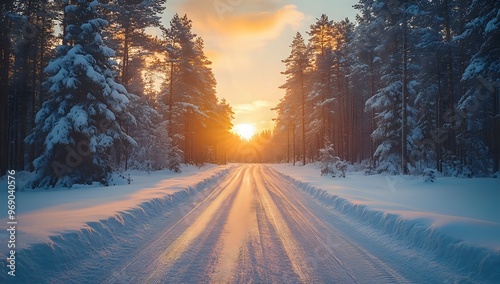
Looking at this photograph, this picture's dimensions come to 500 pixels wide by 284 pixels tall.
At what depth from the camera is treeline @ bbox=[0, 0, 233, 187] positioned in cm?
1498

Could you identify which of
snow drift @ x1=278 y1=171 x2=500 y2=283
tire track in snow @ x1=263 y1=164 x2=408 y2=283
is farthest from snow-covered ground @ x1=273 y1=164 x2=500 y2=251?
tire track in snow @ x1=263 y1=164 x2=408 y2=283

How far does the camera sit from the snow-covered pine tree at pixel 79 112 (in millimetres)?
14797

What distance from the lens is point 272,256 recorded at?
536 centimetres

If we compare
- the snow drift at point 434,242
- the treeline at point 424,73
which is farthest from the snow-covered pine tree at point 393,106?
the snow drift at point 434,242

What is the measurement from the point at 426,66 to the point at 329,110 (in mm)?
14812

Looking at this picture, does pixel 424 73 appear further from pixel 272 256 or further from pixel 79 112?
pixel 79 112

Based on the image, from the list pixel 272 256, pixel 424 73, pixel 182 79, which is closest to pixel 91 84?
pixel 272 256

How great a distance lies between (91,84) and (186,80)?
20.6 metres

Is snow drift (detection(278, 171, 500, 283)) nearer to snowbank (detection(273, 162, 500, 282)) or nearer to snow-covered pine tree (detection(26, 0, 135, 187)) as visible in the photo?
snowbank (detection(273, 162, 500, 282))

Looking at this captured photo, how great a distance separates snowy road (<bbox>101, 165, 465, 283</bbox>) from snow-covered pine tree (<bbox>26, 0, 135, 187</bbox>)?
983cm

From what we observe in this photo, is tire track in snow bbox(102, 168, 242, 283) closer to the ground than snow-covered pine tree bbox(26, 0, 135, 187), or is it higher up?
closer to the ground

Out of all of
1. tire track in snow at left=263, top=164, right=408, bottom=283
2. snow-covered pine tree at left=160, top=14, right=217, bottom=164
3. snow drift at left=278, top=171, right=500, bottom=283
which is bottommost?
tire track in snow at left=263, top=164, right=408, bottom=283

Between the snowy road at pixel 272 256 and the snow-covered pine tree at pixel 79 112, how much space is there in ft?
32.3

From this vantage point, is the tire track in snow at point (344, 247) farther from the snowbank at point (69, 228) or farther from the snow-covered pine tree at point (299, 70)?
the snow-covered pine tree at point (299, 70)
